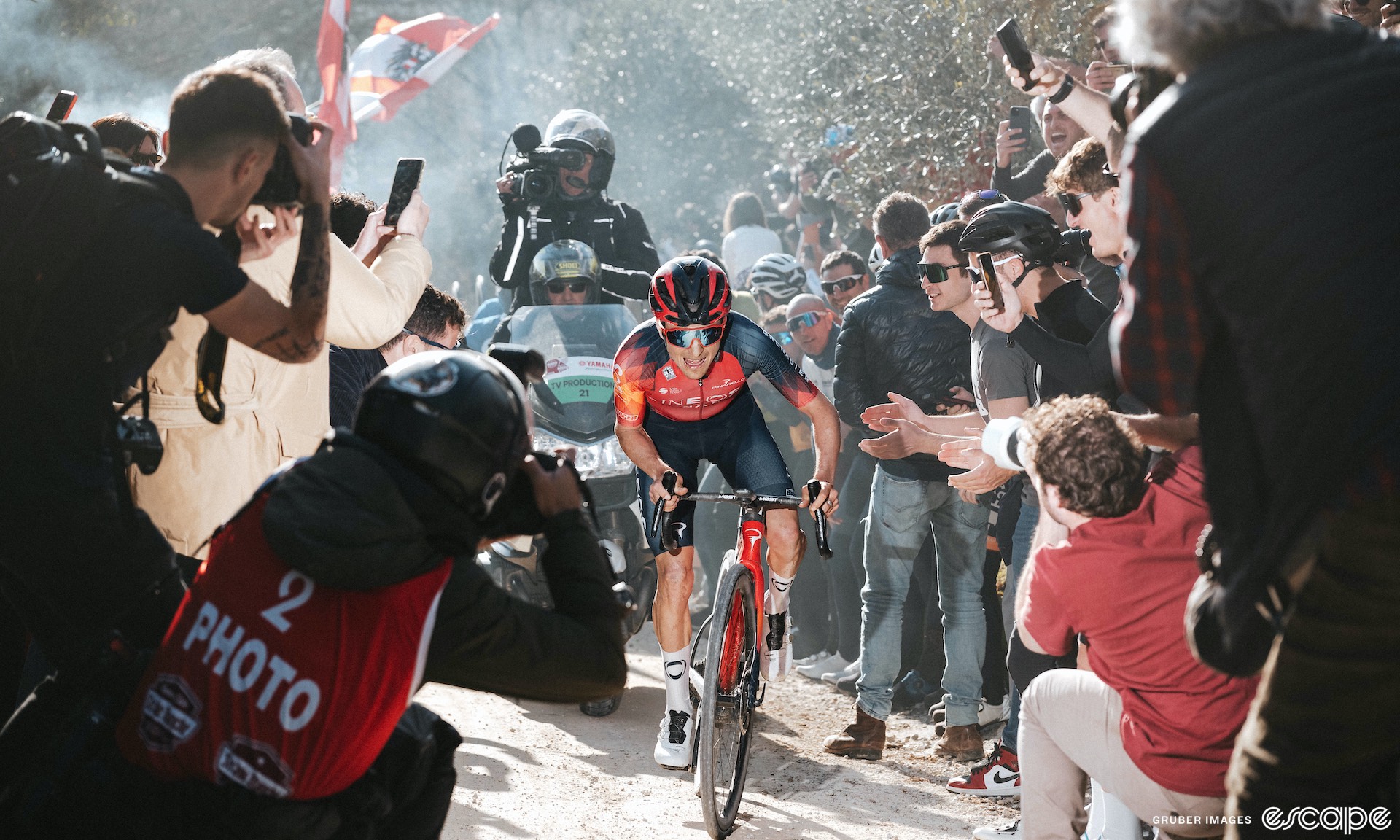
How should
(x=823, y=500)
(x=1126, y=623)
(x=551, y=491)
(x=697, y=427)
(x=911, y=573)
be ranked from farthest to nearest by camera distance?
(x=911, y=573) < (x=697, y=427) < (x=823, y=500) < (x=1126, y=623) < (x=551, y=491)

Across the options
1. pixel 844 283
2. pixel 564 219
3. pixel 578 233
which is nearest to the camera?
pixel 844 283

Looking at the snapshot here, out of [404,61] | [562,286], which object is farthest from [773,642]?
[404,61]

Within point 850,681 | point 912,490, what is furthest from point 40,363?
point 850,681

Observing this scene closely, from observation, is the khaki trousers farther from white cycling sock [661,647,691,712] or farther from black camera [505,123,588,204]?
black camera [505,123,588,204]

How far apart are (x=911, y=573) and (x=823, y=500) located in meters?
1.33

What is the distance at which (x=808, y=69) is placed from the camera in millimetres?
19188

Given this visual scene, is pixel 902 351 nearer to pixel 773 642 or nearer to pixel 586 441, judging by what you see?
pixel 773 642

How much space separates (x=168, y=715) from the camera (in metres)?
2.09

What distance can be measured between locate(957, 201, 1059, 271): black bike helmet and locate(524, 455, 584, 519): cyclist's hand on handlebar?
117 inches

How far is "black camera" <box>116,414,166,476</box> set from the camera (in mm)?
2752

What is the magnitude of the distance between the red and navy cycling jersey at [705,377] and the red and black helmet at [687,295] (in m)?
0.25

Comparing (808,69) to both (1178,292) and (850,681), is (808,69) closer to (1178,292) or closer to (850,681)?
(850,681)

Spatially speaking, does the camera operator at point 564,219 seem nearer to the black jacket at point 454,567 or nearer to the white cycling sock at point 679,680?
the white cycling sock at point 679,680

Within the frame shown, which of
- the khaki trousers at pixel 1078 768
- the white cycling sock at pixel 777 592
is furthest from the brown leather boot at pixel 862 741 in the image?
the khaki trousers at pixel 1078 768
